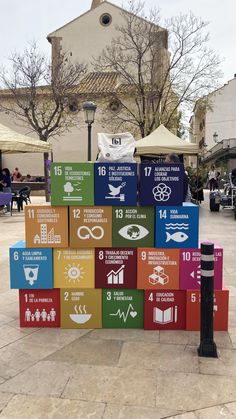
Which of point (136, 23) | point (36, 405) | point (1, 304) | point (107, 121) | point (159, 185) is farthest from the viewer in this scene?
point (107, 121)

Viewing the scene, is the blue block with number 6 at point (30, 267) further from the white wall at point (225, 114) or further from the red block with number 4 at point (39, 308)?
the white wall at point (225, 114)

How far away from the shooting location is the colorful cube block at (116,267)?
3.76 metres

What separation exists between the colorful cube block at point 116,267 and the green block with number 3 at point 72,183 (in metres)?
0.55

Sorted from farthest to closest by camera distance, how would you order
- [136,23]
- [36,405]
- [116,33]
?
1. [116,33]
2. [136,23]
3. [36,405]

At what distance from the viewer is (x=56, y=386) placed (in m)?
2.81

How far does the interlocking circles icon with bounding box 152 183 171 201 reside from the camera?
3631 mm

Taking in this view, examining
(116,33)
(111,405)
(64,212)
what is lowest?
(111,405)

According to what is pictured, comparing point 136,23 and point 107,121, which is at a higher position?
point 136,23

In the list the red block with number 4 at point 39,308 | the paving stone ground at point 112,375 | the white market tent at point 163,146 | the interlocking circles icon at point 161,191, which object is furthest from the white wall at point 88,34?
the paving stone ground at point 112,375

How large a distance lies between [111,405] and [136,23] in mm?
22791

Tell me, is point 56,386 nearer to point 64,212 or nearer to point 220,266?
point 64,212

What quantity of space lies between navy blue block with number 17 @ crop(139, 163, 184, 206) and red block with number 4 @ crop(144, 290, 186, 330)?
35.9 inches

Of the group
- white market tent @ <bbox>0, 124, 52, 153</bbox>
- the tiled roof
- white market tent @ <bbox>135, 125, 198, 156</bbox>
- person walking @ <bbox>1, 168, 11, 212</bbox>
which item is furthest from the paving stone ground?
the tiled roof

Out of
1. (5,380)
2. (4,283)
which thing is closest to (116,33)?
(4,283)
